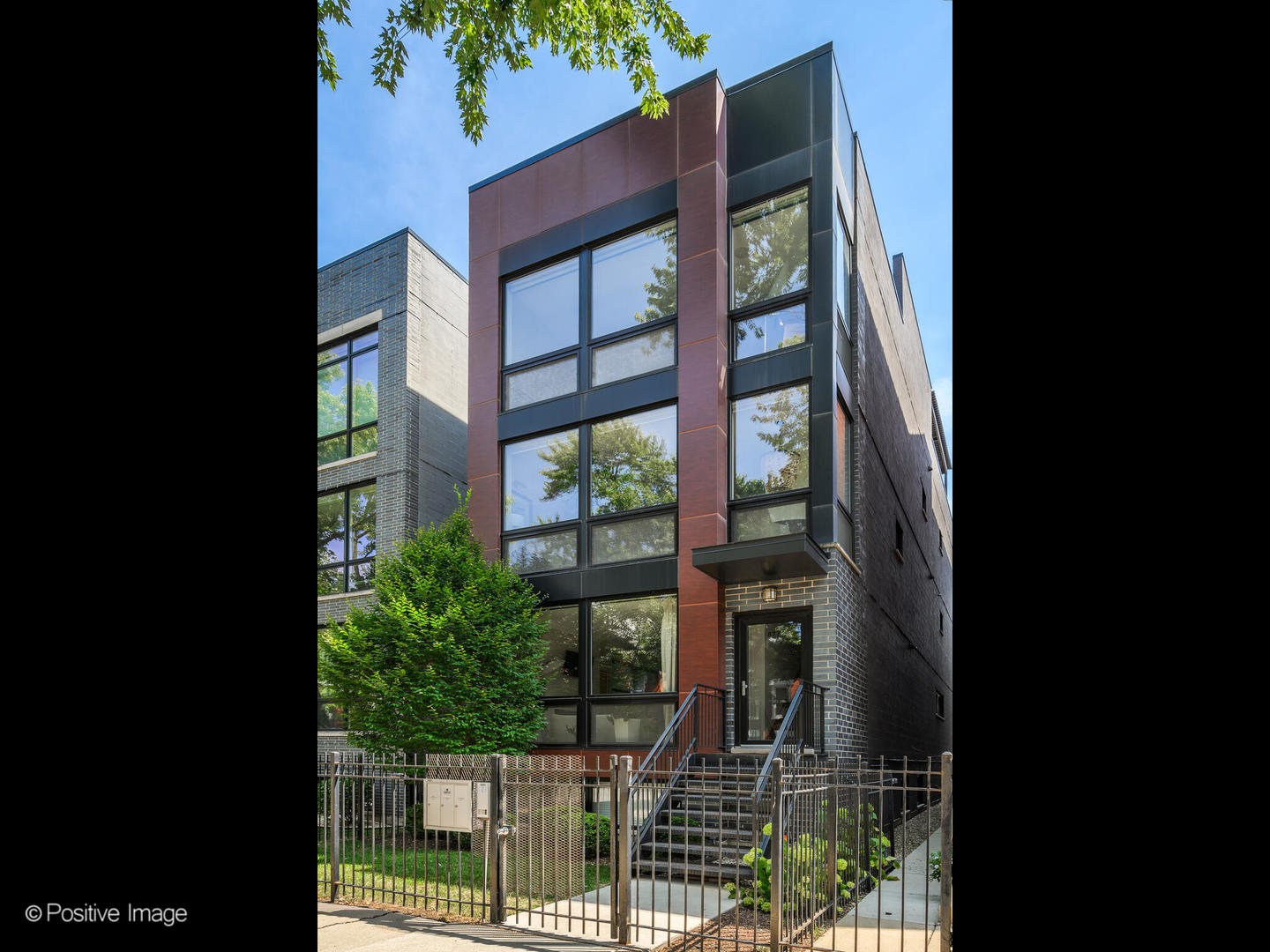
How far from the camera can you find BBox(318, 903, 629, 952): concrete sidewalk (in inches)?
263

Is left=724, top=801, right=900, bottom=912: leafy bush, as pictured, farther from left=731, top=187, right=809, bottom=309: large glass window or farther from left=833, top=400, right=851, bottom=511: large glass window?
left=731, top=187, right=809, bottom=309: large glass window

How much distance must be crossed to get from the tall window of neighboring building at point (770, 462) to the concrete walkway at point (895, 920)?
4.48 metres

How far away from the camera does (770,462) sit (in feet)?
41.1

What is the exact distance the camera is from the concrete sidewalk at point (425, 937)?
21.9 feet

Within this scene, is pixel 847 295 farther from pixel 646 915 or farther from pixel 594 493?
pixel 646 915

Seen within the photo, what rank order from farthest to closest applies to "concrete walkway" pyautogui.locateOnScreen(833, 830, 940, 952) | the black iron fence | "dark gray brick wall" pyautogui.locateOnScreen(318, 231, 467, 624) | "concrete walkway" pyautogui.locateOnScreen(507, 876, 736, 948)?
1. "dark gray brick wall" pyautogui.locateOnScreen(318, 231, 467, 624)
2. "concrete walkway" pyautogui.locateOnScreen(507, 876, 736, 948)
3. the black iron fence
4. "concrete walkway" pyautogui.locateOnScreen(833, 830, 940, 952)

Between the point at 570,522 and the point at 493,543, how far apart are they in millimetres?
1419

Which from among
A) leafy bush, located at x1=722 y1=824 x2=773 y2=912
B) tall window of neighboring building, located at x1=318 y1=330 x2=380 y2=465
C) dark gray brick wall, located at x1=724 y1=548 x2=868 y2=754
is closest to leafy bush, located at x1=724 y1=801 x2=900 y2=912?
leafy bush, located at x1=722 y1=824 x2=773 y2=912

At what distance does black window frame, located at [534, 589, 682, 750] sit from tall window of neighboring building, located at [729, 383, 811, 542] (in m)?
1.50

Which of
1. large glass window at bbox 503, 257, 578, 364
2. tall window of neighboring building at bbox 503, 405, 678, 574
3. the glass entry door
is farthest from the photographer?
large glass window at bbox 503, 257, 578, 364

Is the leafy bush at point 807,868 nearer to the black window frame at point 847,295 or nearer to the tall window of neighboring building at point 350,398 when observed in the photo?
the black window frame at point 847,295
